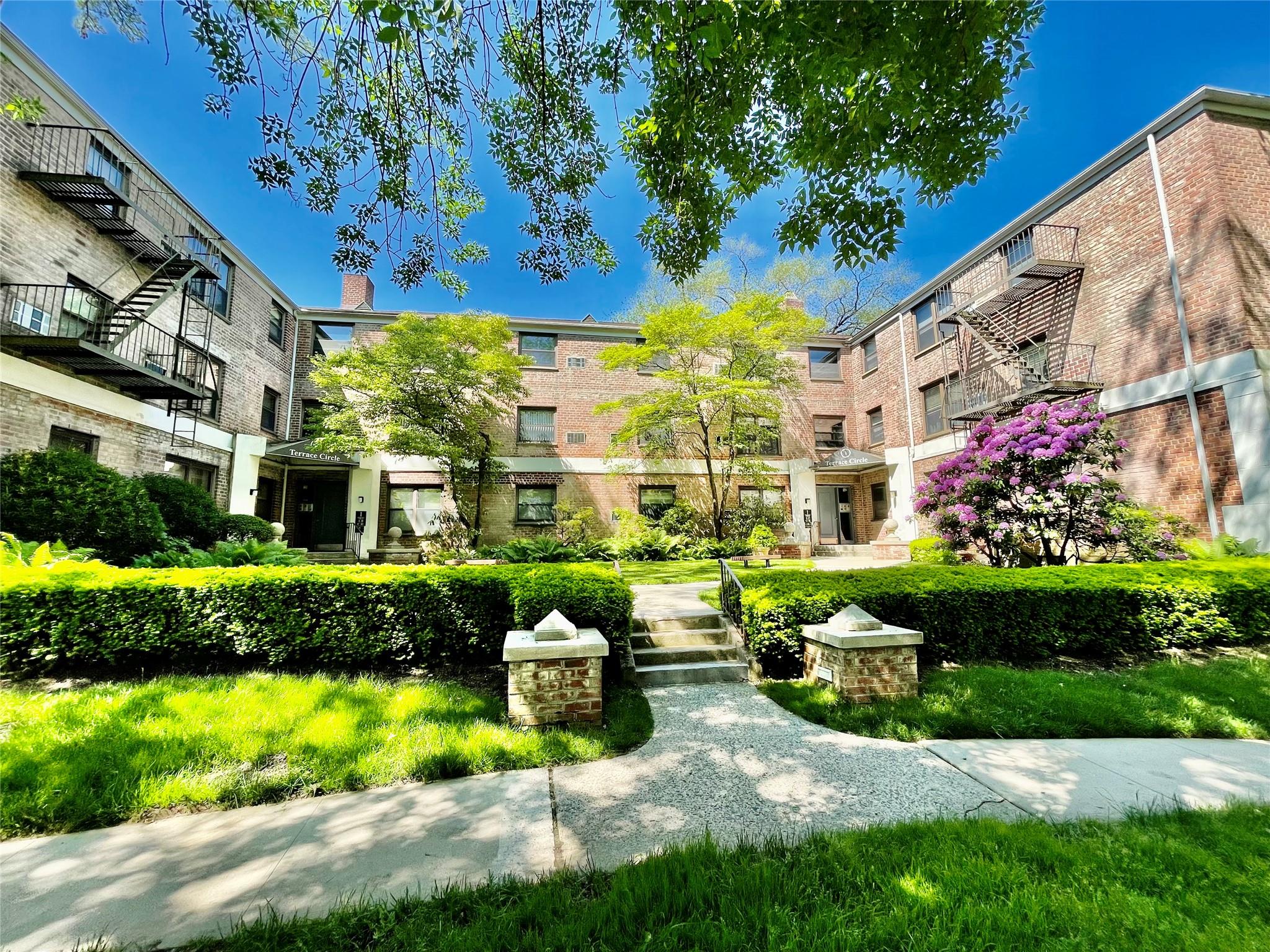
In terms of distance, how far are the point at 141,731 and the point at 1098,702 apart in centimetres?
724

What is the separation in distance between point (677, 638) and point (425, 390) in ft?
38.7

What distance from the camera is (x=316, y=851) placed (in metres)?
2.37

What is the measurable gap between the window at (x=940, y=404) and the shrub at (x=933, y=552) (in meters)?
3.64

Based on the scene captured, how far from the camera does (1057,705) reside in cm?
403

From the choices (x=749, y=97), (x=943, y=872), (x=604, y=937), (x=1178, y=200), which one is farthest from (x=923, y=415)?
(x=604, y=937)

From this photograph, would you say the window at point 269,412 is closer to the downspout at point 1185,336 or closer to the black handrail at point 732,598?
the black handrail at point 732,598

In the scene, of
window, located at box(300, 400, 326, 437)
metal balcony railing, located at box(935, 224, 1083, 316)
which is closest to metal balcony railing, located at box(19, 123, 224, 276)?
window, located at box(300, 400, 326, 437)

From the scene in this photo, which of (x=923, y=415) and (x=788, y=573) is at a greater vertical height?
(x=923, y=415)

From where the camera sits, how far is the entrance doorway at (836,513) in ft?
62.9

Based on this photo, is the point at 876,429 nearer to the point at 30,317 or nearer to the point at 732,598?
the point at 732,598

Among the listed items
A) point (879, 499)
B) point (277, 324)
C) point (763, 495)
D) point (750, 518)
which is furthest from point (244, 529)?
point (879, 499)

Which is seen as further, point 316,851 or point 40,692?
point 40,692

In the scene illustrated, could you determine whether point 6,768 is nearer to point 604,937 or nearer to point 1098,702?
point 604,937

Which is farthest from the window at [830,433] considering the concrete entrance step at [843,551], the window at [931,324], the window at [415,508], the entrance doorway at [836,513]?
the window at [415,508]
